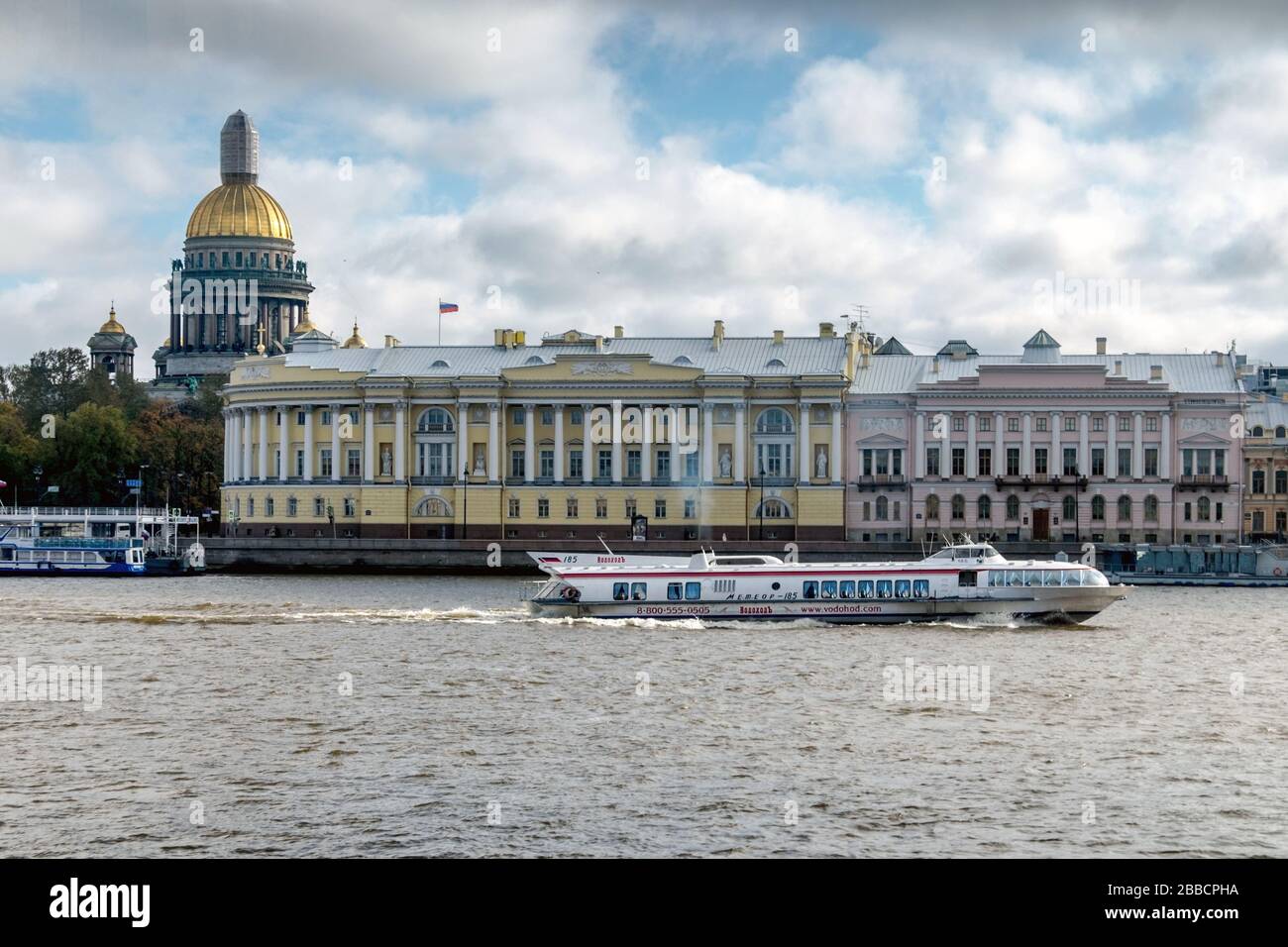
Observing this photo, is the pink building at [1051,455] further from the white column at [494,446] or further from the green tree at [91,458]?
the green tree at [91,458]

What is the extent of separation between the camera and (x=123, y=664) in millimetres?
32344

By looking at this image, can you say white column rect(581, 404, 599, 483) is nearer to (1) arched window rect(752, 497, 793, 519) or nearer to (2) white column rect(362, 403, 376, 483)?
(1) arched window rect(752, 497, 793, 519)

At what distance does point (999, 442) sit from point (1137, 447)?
598 centimetres

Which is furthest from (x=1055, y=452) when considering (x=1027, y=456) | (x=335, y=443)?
(x=335, y=443)

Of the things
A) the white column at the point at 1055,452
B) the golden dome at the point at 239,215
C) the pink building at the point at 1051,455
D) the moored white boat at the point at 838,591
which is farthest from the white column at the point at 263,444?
the golden dome at the point at 239,215

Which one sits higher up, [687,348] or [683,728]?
[687,348]

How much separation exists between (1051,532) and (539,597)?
41678 millimetres

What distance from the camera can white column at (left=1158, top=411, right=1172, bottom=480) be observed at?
254ft

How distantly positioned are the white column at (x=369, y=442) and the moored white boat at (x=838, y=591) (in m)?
42.1

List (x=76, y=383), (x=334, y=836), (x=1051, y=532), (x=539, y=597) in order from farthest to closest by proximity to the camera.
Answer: (x=76, y=383), (x=1051, y=532), (x=539, y=597), (x=334, y=836)

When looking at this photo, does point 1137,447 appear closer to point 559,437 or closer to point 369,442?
point 559,437

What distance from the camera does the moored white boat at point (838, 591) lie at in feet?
134

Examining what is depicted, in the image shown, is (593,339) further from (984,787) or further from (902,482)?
(984,787)
